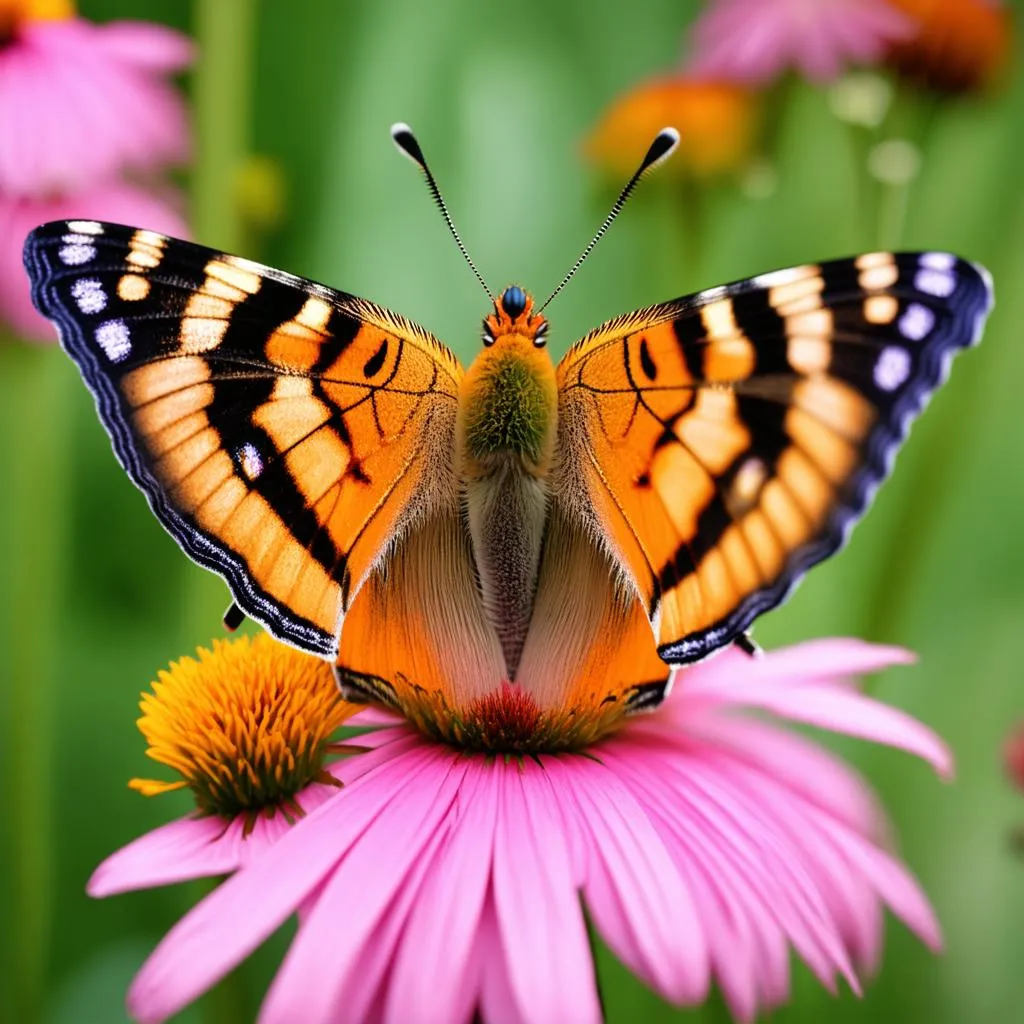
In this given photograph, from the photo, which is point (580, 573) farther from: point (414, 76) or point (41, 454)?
point (414, 76)

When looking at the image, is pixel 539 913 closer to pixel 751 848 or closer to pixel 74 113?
pixel 751 848

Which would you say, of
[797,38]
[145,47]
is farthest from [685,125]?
[145,47]

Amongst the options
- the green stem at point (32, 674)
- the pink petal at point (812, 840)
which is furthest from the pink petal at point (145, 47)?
the pink petal at point (812, 840)

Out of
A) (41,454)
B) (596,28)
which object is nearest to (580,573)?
(41,454)

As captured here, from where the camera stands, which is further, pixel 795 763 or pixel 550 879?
pixel 795 763

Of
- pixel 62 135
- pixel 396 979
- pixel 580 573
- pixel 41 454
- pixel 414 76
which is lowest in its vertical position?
pixel 396 979

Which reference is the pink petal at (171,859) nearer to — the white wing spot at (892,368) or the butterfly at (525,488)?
the butterfly at (525,488)
